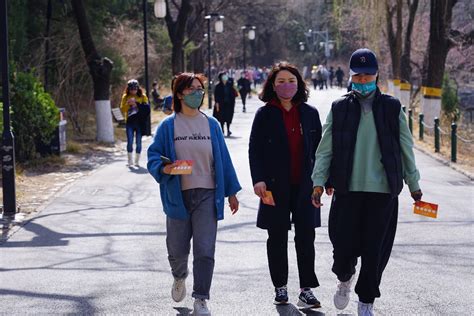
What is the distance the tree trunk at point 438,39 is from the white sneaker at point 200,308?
18746 mm

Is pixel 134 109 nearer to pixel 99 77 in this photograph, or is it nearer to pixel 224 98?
pixel 99 77

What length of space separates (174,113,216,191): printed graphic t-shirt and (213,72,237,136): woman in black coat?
1758 centimetres

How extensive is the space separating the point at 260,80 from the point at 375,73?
65648 mm

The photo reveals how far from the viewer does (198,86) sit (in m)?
6.62

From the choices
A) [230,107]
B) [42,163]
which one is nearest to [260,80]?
[230,107]

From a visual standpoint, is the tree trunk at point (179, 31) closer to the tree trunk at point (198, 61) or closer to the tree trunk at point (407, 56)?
the tree trunk at point (407, 56)

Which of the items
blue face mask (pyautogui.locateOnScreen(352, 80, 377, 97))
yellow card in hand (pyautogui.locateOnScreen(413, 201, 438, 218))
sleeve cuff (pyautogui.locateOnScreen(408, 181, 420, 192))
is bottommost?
yellow card in hand (pyautogui.locateOnScreen(413, 201, 438, 218))

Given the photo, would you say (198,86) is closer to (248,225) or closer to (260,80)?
(248,225)

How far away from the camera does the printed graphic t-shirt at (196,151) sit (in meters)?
6.55

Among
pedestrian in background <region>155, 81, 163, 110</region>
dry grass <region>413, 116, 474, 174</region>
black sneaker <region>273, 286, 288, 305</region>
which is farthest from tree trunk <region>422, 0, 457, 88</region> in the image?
black sneaker <region>273, 286, 288, 305</region>

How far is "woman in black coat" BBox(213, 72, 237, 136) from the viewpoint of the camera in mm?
24203

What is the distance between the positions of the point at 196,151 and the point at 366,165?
119 cm

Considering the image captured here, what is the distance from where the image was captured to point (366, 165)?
20.1 ft

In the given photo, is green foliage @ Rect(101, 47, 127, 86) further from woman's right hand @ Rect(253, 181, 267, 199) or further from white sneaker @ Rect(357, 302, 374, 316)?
white sneaker @ Rect(357, 302, 374, 316)
